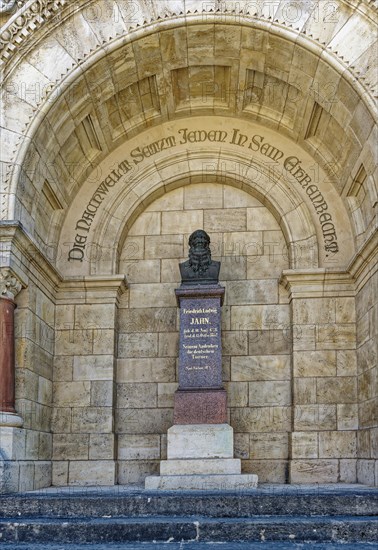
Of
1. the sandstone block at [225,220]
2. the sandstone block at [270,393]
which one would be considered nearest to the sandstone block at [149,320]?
the sandstone block at [225,220]

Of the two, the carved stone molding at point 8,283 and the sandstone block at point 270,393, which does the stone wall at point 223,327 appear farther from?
the carved stone molding at point 8,283

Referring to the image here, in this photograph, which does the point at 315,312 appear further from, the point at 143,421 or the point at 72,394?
the point at 72,394

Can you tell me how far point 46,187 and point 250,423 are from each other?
4846 mm

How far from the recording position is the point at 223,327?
39.1 ft

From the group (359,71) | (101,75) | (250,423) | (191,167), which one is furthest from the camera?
(191,167)

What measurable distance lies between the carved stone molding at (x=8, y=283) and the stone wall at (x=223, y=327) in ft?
8.29

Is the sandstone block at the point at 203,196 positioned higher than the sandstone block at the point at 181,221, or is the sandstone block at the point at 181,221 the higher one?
the sandstone block at the point at 203,196

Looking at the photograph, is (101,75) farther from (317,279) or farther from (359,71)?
(317,279)

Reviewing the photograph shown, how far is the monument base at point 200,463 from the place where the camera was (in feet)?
31.3

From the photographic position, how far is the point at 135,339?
12016 mm

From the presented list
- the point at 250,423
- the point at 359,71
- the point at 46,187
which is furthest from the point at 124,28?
the point at 250,423

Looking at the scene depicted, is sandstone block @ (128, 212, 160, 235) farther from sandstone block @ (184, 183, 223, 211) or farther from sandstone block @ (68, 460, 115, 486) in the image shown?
sandstone block @ (68, 460, 115, 486)

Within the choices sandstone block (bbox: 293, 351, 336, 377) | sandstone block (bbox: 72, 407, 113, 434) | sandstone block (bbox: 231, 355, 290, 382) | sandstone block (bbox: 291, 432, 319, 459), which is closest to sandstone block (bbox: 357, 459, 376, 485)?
sandstone block (bbox: 291, 432, 319, 459)

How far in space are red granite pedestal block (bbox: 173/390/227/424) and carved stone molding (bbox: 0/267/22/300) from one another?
267cm
